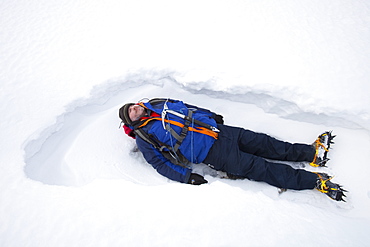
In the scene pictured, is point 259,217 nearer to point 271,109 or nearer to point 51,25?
point 271,109

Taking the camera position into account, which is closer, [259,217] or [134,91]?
[259,217]

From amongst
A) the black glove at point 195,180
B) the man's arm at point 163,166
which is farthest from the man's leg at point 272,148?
the man's arm at point 163,166

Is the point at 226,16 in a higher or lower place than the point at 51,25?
higher

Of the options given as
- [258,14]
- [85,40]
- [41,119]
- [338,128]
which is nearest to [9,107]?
[41,119]

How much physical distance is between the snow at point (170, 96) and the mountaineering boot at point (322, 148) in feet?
0.54

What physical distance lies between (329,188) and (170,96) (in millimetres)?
2469

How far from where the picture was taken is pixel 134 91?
364cm

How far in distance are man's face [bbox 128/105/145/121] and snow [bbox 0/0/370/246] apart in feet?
1.93

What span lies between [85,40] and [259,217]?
3.64 meters

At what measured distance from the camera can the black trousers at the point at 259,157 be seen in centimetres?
291

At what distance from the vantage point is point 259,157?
3.08m

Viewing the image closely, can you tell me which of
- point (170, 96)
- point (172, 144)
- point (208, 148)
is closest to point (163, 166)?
point (172, 144)

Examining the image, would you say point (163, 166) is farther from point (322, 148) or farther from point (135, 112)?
point (322, 148)

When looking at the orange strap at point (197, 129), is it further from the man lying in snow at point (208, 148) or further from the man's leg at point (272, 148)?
the man's leg at point (272, 148)
